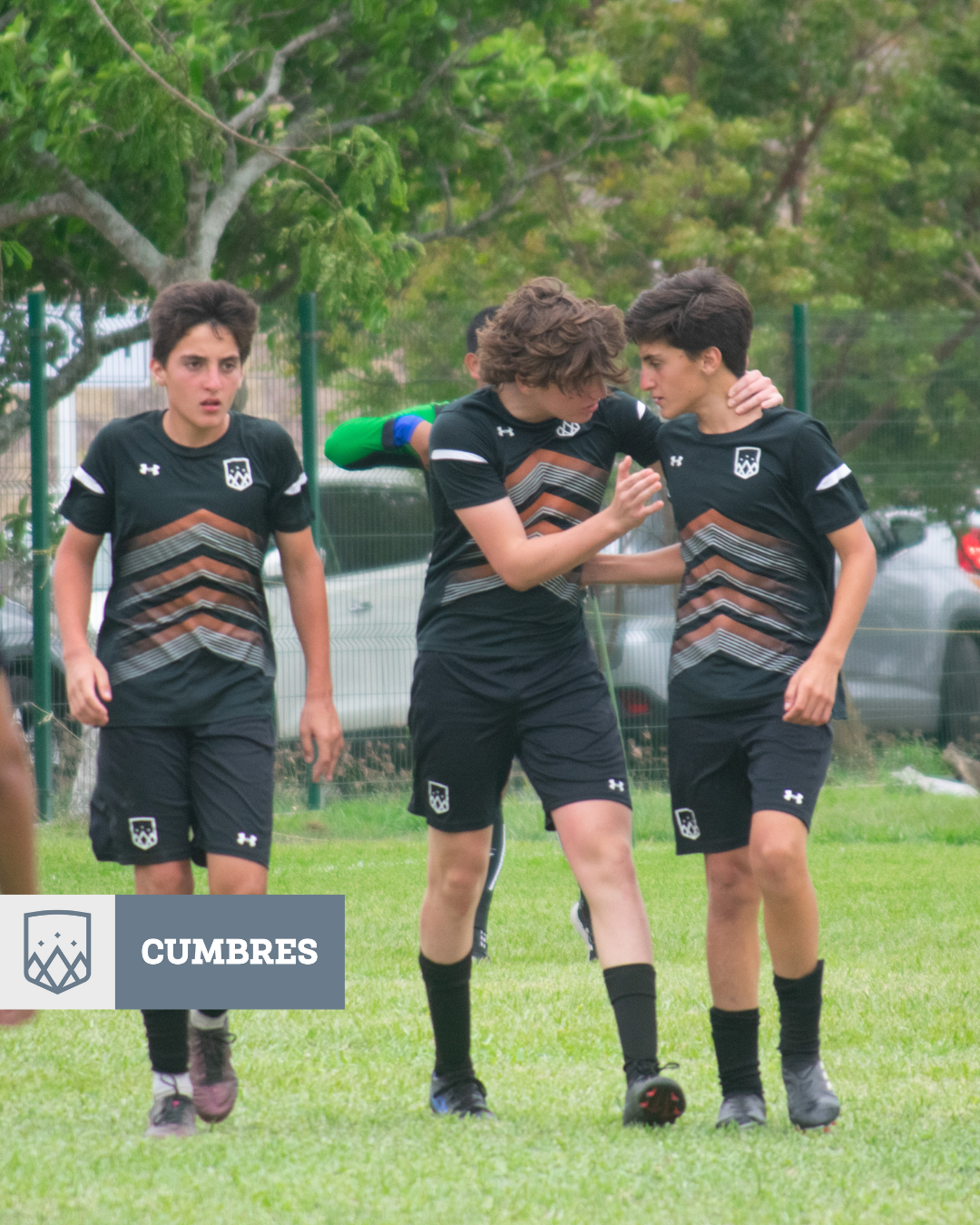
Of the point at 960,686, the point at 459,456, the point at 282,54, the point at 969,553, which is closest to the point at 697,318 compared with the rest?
the point at 459,456

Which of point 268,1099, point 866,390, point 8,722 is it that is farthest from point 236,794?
point 866,390

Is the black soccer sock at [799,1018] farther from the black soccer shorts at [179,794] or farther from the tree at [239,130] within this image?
the tree at [239,130]

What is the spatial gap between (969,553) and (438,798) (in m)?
7.47

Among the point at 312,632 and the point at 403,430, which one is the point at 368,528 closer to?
the point at 403,430

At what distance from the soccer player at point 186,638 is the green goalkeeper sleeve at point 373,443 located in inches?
19.0

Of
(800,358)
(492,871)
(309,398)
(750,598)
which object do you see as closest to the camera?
(750,598)

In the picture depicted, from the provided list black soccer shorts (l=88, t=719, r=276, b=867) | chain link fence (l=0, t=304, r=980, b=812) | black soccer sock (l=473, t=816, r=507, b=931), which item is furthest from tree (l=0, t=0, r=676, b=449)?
black soccer shorts (l=88, t=719, r=276, b=867)

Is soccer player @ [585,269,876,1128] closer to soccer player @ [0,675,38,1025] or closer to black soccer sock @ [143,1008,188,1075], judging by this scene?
black soccer sock @ [143,1008,188,1075]

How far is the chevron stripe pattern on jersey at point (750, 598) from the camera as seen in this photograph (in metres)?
3.93

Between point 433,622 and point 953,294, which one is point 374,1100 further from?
point 953,294

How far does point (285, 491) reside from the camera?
13.8 feet

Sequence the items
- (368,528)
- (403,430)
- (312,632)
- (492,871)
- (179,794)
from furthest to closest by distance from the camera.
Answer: (368,528) → (492,871) → (403,430) → (312,632) → (179,794)

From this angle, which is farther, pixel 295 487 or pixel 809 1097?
pixel 295 487

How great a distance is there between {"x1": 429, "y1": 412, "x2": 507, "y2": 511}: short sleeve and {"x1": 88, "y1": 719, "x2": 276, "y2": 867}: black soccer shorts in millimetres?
750
